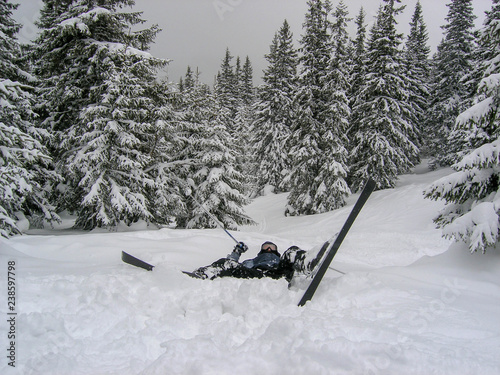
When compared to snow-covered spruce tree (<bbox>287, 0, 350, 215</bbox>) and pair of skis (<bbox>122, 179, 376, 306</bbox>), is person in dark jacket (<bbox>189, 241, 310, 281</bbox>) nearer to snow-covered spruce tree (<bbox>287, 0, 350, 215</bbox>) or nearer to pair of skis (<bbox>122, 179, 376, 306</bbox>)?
pair of skis (<bbox>122, 179, 376, 306</bbox>)

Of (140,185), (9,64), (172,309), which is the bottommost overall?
(172,309)

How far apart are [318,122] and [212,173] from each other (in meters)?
9.03

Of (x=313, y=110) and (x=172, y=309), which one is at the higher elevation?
(x=313, y=110)

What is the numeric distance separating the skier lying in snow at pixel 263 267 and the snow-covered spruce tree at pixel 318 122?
14900 millimetres

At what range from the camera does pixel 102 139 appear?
1125cm

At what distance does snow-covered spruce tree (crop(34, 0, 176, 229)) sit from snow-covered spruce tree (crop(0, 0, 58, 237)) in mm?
879

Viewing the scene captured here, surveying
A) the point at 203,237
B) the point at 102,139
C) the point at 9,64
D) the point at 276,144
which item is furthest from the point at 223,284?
the point at 276,144

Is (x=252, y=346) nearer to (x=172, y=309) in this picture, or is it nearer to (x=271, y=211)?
(x=172, y=309)

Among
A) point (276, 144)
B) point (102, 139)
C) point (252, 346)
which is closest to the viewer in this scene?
point (252, 346)

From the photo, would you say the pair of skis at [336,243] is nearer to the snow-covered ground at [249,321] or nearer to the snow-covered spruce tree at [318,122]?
the snow-covered ground at [249,321]

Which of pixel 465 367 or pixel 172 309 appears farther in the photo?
pixel 172 309

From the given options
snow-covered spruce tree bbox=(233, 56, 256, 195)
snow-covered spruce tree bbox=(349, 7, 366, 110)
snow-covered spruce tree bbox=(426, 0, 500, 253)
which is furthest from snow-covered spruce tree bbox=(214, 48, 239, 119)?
snow-covered spruce tree bbox=(426, 0, 500, 253)

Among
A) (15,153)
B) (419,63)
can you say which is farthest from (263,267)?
(419,63)

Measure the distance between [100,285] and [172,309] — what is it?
1.30m
